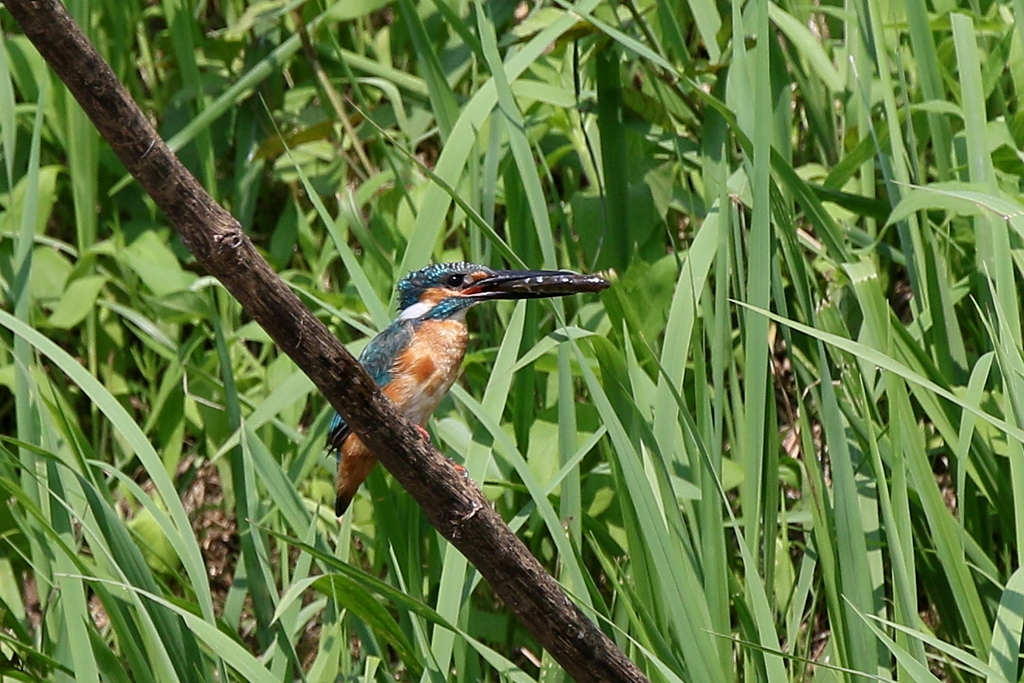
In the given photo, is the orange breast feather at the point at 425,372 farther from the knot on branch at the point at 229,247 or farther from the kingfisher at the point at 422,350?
the knot on branch at the point at 229,247

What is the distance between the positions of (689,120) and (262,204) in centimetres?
152

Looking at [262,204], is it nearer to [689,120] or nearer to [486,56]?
[689,120]

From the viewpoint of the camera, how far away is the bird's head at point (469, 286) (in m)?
1.86

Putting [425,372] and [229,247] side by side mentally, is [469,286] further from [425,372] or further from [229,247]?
[229,247]

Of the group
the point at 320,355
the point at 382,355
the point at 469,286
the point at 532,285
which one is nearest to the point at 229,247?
the point at 320,355

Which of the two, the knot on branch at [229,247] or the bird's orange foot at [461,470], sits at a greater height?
the knot on branch at [229,247]

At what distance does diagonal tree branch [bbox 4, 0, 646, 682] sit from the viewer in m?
1.17

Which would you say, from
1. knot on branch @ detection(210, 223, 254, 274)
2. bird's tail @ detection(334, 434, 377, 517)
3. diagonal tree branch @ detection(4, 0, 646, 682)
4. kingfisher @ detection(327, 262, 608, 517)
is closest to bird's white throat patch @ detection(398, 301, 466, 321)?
kingfisher @ detection(327, 262, 608, 517)

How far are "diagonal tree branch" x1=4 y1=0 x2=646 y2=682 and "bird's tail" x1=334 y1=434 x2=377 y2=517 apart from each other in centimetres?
65

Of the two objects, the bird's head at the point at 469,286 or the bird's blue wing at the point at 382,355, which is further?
the bird's blue wing at the point at 382,355

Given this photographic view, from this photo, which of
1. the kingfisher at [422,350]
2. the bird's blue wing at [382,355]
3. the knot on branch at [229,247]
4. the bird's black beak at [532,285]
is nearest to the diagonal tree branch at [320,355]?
the knot on branch at [229,247]

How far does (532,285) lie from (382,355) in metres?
0.50

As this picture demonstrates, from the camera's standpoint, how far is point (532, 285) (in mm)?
1941

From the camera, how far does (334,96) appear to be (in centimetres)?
314
